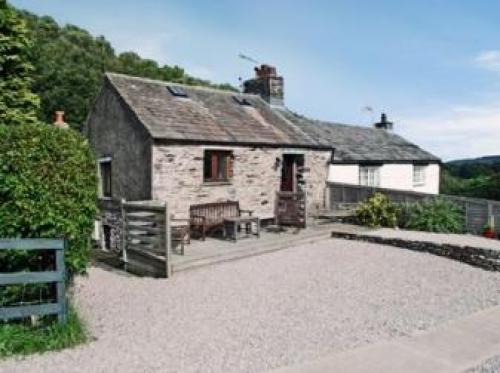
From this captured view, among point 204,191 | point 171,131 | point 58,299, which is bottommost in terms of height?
point 58,299

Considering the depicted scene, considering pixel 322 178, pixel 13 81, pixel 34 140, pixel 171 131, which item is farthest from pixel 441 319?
pixel 13 81

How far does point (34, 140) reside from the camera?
23.2 feet

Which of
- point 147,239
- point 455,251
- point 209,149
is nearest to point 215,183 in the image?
point 209,149

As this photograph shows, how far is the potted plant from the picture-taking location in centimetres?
1508

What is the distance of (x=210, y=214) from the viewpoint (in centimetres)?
1492

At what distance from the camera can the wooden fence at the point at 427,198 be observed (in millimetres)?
15434

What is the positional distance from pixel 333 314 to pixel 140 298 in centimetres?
364

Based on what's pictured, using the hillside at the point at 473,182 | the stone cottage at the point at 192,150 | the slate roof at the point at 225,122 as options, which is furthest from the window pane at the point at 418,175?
the stone cottage at the point at 192,150

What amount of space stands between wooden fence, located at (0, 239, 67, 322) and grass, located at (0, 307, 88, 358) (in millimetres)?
153

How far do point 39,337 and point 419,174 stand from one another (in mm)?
23117

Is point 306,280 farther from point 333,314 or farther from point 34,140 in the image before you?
point 34,140

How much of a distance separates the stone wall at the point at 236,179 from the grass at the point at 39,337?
8.18 m

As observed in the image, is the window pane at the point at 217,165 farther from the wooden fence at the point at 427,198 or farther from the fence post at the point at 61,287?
the fence post at the point at 61,287

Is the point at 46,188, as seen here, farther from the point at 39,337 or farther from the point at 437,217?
the point at 437,217
